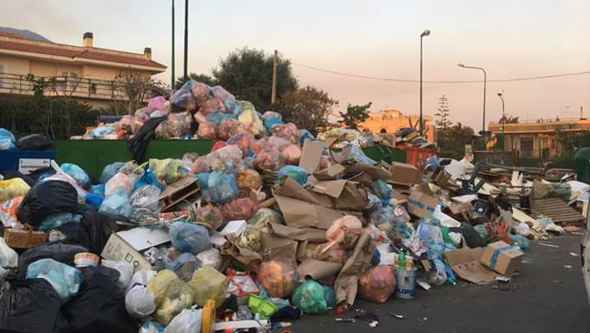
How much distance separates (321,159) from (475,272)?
2457mm

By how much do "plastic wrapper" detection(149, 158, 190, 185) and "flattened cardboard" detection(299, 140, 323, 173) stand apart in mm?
1566

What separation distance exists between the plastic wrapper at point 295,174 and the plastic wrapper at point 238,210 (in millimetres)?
700

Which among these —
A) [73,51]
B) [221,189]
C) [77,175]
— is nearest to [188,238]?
[221,189]

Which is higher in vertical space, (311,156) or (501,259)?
(311,156)

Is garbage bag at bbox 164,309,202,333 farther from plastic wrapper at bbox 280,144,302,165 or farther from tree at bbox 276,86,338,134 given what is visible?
tree at bbox 276,86,338,134

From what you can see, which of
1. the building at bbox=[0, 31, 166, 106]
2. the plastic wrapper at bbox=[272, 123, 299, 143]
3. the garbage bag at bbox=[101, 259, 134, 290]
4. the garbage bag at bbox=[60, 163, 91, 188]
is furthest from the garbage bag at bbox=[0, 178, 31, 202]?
the building at bbox=[0, 31, 166, 106]

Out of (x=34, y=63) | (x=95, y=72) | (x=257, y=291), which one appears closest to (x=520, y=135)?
(x=95, y=72)

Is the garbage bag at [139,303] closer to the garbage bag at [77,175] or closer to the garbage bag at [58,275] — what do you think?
the garbage bag at [58,275]

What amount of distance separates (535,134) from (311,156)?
175 feet

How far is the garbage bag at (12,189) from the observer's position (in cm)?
584

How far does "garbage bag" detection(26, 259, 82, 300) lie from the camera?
4031 millimetres

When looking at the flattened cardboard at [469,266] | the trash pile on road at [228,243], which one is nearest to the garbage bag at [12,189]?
the trash pile on road at [228,243]

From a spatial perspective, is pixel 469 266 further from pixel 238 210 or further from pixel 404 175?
Answer: pixel 238 210

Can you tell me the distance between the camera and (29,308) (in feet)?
12.1
